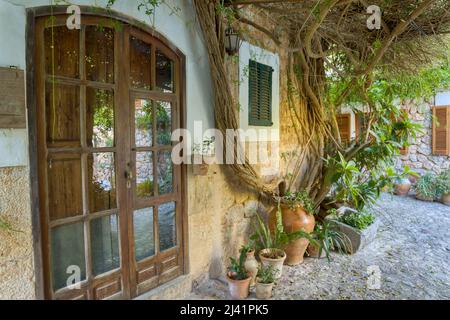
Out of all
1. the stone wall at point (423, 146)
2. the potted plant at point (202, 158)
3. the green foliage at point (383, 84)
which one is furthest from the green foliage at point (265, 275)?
the stone wall at point (423, 146)

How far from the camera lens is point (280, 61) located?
384 cm

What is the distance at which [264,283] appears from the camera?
2.58 m

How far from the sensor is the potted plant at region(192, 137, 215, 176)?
2.56 m

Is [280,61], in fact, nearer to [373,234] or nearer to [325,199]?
[325,199]

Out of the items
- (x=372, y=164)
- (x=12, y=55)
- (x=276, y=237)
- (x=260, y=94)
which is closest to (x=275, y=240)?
(x=276, y=237)

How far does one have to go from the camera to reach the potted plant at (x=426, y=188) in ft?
21.1

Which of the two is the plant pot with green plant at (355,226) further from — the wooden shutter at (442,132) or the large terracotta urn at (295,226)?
the wooden shutter at (442,132)

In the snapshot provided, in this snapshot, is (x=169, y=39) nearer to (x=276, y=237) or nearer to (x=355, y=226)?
(x=276, y=237)

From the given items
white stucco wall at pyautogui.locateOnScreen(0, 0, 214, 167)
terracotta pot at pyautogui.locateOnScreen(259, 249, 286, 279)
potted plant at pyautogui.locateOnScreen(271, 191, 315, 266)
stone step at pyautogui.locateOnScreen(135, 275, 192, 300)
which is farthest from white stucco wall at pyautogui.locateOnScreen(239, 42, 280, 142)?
stone step at pyautogui.locateOnScreen(135, 275, 192, 300)

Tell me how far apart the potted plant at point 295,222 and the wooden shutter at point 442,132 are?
16.2 feet

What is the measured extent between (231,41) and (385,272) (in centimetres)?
264

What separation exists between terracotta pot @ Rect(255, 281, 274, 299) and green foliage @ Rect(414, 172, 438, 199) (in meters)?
5.32

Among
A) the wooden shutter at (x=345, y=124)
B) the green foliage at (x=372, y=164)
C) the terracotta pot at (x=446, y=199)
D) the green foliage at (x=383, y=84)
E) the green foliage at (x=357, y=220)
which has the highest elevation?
the green foliage at (x=383, y=84)
